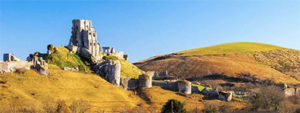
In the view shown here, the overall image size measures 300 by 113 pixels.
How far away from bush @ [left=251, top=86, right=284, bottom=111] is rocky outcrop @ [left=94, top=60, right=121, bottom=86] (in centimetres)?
3169

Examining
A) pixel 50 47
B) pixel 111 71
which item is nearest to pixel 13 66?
pixel 50 47

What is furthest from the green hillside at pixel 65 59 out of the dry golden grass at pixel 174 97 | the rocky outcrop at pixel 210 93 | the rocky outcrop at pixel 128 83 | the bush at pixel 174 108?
the bush at pixel 174 108

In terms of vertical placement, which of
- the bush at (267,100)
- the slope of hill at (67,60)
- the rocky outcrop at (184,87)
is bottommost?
the bush at (267,100)

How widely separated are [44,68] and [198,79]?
72.7 meters

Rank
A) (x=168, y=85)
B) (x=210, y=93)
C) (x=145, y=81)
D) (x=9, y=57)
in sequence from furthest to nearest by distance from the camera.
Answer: (x=168, y=85) < (x=145, y=81) < (x=210, y=93) < (x=9, y=57)

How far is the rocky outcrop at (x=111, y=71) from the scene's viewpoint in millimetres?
89438

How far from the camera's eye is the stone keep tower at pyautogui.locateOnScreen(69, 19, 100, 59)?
330 feet

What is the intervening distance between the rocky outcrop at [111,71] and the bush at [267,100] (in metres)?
31.7

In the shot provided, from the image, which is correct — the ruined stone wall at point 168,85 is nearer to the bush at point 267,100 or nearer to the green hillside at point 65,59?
the green hillside at point 65,59

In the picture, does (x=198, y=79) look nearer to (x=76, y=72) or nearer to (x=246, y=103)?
(x=246, y=103)

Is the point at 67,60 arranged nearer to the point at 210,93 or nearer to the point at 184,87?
the point at 184,87

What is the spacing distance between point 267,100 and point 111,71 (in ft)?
119

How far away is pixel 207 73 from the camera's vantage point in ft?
481

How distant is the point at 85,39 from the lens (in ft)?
335
